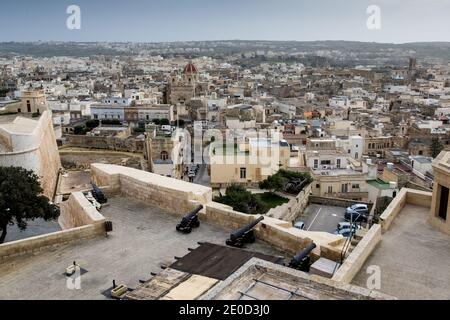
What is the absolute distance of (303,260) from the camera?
20.8 feet

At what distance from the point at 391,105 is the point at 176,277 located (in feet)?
230

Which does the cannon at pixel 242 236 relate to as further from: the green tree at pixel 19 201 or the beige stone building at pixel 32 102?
the beige stone building at pixel 32 102

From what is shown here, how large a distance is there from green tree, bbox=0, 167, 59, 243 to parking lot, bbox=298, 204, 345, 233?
12.0 metres

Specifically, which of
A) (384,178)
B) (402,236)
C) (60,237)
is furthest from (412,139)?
(60,237)

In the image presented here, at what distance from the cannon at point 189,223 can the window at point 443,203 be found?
4.19m

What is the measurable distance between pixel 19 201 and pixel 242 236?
9686mm

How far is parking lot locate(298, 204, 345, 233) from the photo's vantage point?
22.1m

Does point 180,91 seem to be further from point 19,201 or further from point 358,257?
point 358,257

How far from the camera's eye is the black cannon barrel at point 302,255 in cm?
A: 619

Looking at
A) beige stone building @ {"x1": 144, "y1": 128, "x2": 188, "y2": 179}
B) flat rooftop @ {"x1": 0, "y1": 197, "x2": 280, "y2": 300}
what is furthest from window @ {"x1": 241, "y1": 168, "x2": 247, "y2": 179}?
flat rooftop @ {"x1": 0, "y1": 197, "x2": 280, "y2": 300}

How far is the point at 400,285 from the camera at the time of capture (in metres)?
6.16

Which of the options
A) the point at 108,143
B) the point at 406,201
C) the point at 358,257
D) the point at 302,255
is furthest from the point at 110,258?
the point at 108,143

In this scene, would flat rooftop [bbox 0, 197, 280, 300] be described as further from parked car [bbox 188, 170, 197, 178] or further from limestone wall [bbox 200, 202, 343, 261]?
parked car [bbox 188, 170, 197, 178]
